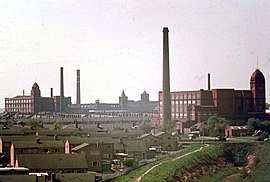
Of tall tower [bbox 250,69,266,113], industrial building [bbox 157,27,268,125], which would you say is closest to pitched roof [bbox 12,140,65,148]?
industrial building [bbox 157,27,268,125]

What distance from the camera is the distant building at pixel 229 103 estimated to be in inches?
2026

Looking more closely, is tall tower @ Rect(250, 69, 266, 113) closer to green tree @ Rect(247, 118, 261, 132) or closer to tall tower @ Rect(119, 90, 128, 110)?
green tree @ Rect(247, 118, 261, 132)

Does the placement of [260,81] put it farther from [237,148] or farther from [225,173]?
[225,173]

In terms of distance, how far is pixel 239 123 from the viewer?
50531 millimetres

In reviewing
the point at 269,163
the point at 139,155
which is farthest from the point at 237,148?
the point at 139,155

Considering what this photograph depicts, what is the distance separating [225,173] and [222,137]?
8.90 meters

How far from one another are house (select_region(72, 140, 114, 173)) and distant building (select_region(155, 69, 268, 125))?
20973 millimetres

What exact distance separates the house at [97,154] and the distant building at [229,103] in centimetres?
2097

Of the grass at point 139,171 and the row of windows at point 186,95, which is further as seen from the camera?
the row of windows at point 186,95

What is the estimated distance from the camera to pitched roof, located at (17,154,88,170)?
23.0 metres

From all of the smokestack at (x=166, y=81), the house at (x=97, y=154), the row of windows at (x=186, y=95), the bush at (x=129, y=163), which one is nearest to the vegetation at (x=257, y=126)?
the smokestack at (x=166, y=81)

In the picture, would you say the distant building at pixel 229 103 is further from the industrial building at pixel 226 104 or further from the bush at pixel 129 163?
the bush at pixel 129 163

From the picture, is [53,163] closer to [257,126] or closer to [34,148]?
[34,148]

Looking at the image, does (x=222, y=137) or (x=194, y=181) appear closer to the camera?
(x=194, y=181)
